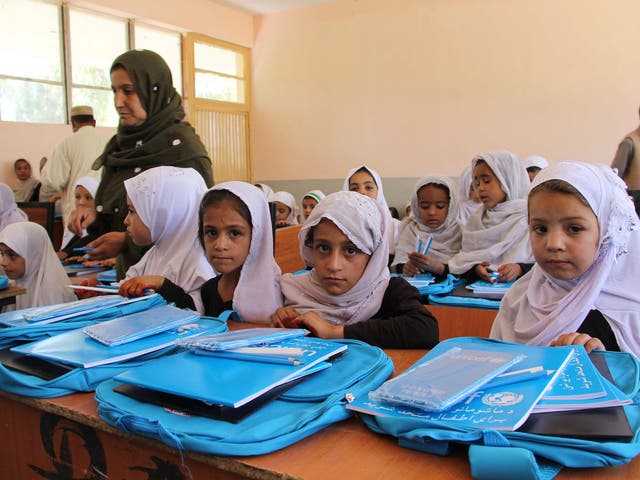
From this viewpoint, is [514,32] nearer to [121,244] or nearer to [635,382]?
[121,244]

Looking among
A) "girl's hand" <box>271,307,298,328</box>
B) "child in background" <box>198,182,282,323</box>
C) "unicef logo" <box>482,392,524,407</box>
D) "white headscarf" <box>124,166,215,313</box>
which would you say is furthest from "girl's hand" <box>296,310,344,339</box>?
"white headscarf" <box>124,166,215,313</box>

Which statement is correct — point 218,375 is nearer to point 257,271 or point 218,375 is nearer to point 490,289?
point 257,271

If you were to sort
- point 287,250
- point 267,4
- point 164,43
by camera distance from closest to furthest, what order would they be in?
point 287,250 → point 164,43 → point 267,4

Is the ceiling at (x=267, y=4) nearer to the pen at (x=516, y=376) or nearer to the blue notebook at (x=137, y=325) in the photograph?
the blue notebook at (x=137, y=325)

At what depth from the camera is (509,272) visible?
250 centimetres

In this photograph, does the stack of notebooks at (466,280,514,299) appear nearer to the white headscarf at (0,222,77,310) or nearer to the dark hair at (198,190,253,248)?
the dark hair at (198,190,253,248)

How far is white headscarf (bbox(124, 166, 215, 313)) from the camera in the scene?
1.98m

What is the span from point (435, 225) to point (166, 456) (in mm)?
2517

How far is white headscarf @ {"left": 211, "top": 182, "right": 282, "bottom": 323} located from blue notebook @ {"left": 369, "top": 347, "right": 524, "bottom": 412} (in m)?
0.79

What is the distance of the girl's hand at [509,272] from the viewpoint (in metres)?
2.49

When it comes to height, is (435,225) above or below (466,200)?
below

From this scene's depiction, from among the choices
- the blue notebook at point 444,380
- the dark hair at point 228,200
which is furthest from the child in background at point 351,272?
the blue notebook at point 444,380

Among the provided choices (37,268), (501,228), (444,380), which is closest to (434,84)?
(501,228)

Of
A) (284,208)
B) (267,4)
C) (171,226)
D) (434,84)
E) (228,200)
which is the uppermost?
(267,4)
